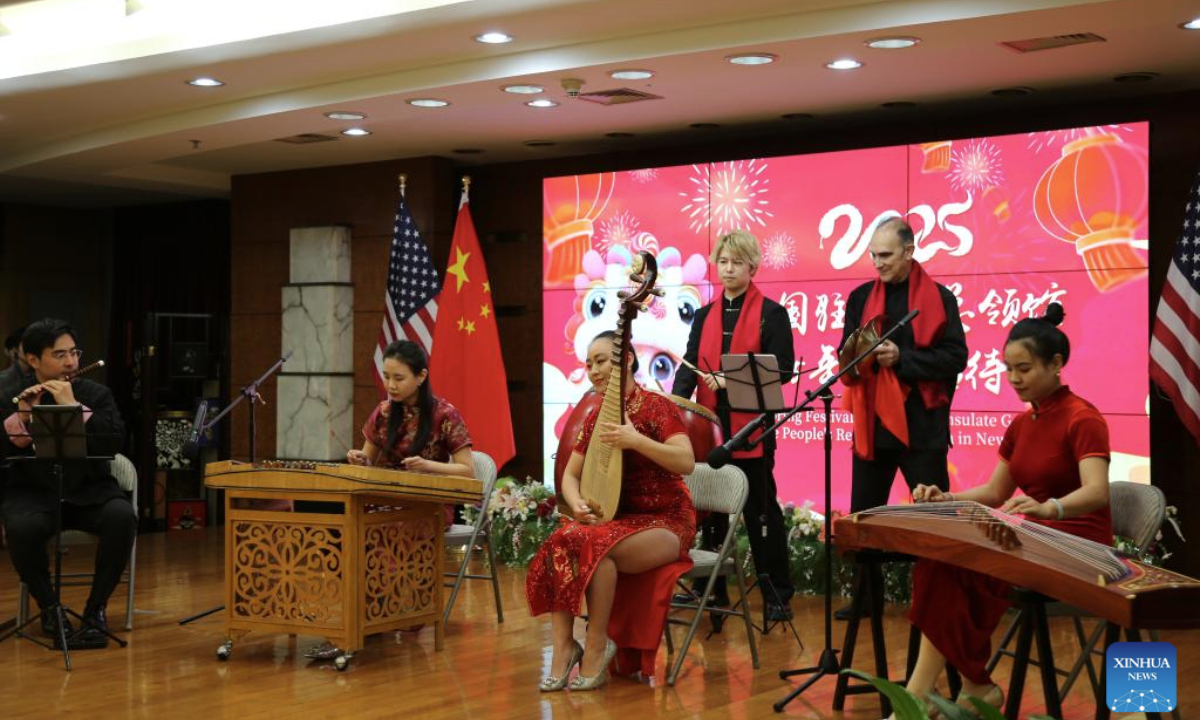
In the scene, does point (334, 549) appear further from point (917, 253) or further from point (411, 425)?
point (917, 253)

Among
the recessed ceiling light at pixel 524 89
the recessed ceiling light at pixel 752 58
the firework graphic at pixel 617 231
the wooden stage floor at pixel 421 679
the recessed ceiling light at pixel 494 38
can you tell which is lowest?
the wooden stage floor at pixel 421 679

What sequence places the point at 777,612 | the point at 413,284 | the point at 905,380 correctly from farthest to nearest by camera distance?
the point at 413,284, the point at 777,612, the point at 905,380

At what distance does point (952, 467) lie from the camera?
7168mm

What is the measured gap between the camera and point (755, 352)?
5.94 m

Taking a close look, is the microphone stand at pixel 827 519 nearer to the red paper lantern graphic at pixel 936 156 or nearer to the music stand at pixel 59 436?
the music stand at pixel 59 436

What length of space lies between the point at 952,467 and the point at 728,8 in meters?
2.87

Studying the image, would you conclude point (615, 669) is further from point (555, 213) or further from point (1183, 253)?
point (555, 213)

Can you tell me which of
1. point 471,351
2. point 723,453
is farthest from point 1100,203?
point 471,351

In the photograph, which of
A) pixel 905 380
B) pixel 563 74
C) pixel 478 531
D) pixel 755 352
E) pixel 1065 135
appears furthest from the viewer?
pixel 1065 135

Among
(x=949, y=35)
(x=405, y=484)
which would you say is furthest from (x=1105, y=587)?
(x=949, y=35)

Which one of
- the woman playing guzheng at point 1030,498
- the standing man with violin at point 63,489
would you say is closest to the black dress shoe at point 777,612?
the woman playing guzheng at point 1030,498

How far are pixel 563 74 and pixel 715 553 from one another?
2.38 meters

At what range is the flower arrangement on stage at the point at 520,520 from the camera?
25.2 feet

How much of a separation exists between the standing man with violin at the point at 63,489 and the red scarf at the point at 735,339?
2.46 meters
